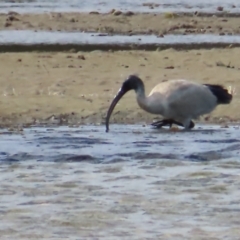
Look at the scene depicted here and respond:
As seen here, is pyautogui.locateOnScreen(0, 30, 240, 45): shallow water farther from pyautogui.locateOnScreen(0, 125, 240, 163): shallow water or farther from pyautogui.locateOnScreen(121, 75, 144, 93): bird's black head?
pyautogui.locateOnScreen(0, 125, 240, 163): shallow water

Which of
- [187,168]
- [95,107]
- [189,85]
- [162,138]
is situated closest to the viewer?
[187,168]

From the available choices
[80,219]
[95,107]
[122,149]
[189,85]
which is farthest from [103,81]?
[80,219]

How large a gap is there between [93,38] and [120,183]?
13.5m

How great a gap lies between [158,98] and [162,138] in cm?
77

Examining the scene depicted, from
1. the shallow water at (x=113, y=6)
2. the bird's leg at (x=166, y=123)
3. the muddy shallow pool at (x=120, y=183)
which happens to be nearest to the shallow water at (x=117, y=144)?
the muddy shallow pool at (x=120, y=183)

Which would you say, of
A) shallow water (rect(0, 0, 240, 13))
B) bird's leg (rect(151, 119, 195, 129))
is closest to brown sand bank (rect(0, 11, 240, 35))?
shallow water (rect(0, 0, 240, 13))

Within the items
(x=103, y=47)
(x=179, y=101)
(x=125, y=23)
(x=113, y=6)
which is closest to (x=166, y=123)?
(x=179, y=101)

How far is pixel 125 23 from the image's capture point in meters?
25.6

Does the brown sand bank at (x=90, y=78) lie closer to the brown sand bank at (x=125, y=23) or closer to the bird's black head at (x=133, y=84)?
the bird's black head at (x=133, y=84)

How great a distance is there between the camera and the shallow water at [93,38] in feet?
69.3

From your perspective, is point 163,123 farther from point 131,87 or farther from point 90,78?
point 90,78

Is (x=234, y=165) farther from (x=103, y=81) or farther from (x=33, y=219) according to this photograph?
(x=103, y=81)

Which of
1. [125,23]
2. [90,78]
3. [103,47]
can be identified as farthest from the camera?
[125,23]

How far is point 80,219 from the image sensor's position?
7422 millimetres
